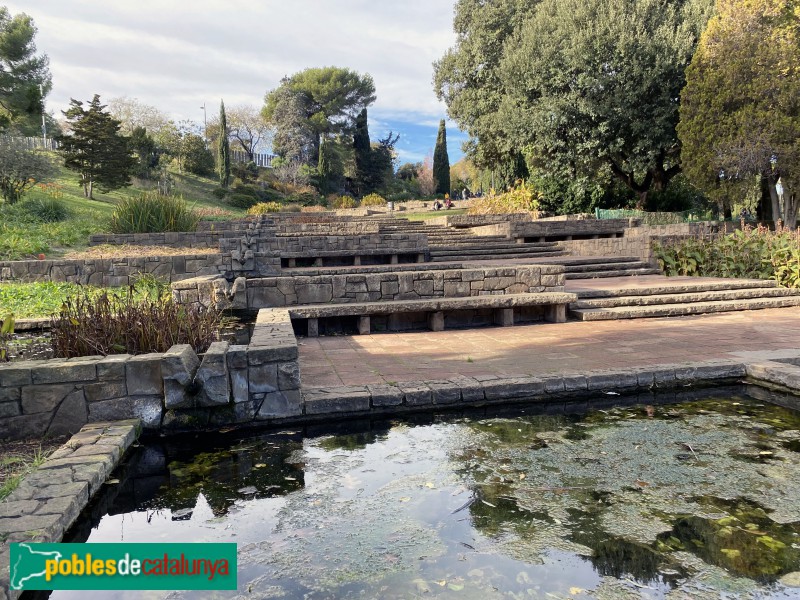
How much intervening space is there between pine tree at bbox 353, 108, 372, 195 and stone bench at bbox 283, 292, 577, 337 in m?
36.6

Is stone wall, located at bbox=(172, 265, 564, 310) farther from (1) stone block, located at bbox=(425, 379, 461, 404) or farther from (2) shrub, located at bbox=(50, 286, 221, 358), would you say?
(1) stone block, located at bbox=(425, 379, 461, 404)

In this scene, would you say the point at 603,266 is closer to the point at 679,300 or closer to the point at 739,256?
the point at 739,256

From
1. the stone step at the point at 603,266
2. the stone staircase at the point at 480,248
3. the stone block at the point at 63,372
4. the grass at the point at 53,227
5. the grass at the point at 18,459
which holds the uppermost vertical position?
the grass at the point at 53,227

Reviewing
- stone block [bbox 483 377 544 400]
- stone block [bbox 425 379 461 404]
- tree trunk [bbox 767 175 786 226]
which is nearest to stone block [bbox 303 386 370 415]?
stone block [bbox 425 379 461 404]

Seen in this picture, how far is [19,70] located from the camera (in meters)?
36.5

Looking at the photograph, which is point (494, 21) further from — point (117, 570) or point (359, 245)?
point (117, 570)

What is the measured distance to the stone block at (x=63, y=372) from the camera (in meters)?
3.85

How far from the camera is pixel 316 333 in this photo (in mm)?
7188

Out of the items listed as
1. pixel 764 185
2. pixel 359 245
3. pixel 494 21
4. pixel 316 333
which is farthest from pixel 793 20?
pixel 316 333

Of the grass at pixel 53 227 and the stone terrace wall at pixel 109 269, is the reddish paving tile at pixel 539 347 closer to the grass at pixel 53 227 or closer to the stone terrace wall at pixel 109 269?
the stone terrace wall at pixel 109 269

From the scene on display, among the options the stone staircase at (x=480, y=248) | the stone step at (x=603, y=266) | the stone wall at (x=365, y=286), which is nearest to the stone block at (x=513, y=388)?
the stone wall at (x=365, y=286)

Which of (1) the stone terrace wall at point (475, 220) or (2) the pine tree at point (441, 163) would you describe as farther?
(2) the pine tree at point (441, 163)

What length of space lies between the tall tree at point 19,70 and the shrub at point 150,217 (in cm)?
2522

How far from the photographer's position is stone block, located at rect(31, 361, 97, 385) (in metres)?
Answer: 3.85
